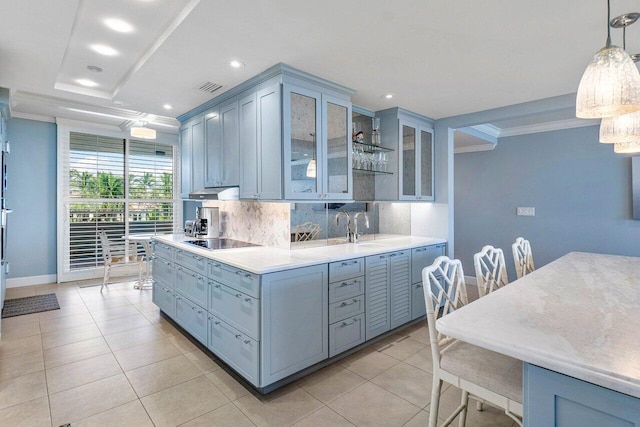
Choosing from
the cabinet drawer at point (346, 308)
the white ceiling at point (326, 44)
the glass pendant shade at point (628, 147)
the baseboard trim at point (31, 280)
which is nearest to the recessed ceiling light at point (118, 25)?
the white ceiling at point (326, 44)

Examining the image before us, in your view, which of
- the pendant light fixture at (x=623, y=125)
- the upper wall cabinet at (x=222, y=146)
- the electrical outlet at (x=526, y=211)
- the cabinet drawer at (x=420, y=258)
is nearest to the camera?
the pendant light fixture at (x=623, y=125)

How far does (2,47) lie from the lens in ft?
8.29

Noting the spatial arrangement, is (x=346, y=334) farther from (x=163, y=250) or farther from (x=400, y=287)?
(x=163, y=250)

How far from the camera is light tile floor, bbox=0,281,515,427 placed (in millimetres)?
2096

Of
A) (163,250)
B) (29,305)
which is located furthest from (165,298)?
(29,305)

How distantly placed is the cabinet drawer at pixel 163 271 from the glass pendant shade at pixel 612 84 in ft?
11.7

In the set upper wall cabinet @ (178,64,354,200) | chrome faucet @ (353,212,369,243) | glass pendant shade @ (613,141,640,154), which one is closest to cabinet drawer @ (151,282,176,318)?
upper wall cabinet @ (178,64,354,200)

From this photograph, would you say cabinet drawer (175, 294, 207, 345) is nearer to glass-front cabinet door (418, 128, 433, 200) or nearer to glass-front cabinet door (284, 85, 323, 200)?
glass-front cabinet door (284, 85, 323, 200)

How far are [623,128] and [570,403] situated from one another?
1801 millimetres

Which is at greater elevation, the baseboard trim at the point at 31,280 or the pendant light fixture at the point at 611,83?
the pendant light fixture at the point at 611,83

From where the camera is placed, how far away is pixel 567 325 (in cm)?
132

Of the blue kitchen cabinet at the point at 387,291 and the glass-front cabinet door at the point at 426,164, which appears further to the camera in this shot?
the glass-front cabinet door at the point at 426,164

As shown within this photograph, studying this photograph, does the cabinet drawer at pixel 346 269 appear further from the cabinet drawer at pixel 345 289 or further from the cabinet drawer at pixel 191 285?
the cabinet drawer at pixel 191 285

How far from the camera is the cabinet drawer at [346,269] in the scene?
2.70m
